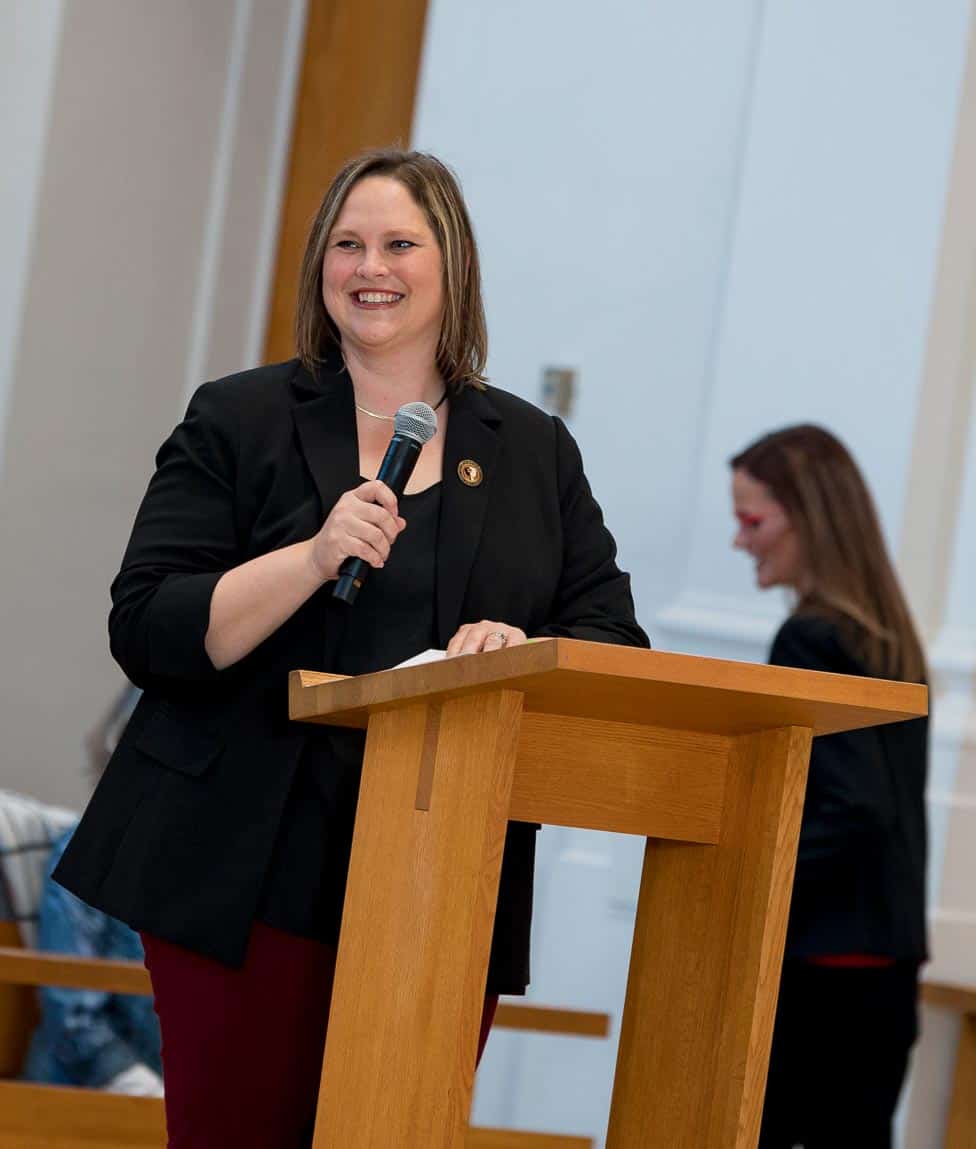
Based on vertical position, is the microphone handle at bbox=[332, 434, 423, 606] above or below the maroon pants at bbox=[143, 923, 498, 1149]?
above

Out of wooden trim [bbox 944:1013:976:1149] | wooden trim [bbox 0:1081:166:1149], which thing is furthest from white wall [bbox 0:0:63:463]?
wooden trim [bbox 944:1013:976:1149]

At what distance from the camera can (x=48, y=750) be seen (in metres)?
4.94

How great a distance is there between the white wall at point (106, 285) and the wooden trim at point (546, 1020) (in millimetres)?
1818

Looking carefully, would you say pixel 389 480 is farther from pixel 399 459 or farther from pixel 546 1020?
pixel 546 1020

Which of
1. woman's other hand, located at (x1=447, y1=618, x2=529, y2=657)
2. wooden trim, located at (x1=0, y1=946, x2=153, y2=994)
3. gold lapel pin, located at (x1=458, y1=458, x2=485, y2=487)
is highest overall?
Result: gold lapel pin, located at (x1=458, y1=458, x2=485, y2=487)

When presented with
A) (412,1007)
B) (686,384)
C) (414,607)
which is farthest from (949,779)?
(412,1007)

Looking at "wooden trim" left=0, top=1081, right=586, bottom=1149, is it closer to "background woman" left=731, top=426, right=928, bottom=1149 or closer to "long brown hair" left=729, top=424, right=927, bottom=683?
"background woman" left=731, top=426, right=928, bottom=1149

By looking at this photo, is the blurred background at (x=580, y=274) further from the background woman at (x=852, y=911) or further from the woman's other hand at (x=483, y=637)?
the woman's other hand at (x=483, y=637)

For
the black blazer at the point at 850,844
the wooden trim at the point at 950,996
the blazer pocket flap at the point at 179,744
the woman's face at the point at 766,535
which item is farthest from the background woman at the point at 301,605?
the wooden trim at the point at 950,996

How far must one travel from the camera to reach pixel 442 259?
83.9 inches

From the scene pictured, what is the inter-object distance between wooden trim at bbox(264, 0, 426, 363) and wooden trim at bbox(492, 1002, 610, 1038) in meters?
2.35

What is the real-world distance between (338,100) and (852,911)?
3131 millimetres

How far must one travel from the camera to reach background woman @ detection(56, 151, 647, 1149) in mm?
1873

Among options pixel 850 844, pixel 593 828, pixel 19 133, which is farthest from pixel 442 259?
pixel 19 133
